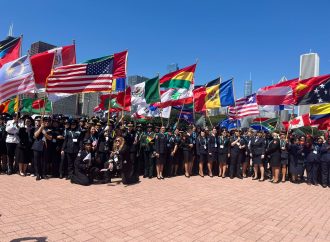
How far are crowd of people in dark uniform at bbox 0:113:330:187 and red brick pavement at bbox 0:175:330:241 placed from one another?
79 centimetres

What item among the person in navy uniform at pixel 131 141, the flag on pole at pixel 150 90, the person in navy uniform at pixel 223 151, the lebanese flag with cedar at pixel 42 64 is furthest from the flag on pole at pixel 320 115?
the lebanese flag with cedar at pixel 42 64

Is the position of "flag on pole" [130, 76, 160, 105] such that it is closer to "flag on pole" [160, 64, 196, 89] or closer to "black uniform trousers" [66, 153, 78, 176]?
"flag on pole" [160, 64, 196, 89]

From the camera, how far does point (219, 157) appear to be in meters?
12.6

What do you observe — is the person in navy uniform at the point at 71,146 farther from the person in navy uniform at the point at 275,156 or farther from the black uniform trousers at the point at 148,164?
the person in navy uniform at the point at 275,156

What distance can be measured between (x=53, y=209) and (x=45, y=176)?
159 inches

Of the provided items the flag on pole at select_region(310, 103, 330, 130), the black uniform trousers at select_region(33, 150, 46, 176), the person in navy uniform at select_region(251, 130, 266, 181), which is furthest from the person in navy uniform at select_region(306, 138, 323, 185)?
the black uniform trousers at select_region(33, 150, 46, 176)

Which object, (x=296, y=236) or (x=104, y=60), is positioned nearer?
(x=296, y=236)

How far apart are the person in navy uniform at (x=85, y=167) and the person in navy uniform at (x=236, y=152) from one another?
223 inches

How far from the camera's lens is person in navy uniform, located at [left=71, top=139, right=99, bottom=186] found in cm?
938

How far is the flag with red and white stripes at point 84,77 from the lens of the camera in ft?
33.7

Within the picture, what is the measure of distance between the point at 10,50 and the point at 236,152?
931 centimetres

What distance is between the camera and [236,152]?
1254 centimetres

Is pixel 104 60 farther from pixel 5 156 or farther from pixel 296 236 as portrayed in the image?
pixel 296 236

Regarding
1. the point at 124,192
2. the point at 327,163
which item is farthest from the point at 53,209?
the point at 327,163
